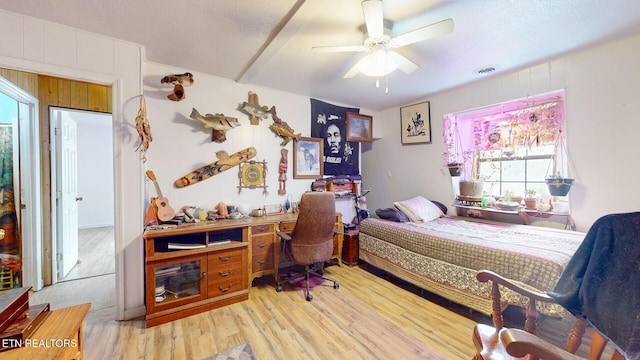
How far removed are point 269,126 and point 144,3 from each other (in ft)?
5.60

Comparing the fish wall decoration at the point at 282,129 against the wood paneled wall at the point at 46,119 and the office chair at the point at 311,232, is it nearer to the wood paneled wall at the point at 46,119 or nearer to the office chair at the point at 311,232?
the office chair at the point at 311,232

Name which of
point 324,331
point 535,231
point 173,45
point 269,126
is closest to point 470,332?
point 324,331

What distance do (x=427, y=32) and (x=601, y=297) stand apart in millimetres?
1614

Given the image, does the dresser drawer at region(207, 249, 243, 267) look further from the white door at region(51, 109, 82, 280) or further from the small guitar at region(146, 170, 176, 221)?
the white door at region(51, 109, 82, 280)

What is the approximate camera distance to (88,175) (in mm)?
5668

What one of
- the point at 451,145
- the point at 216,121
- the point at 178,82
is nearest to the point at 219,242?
the point at 216,121

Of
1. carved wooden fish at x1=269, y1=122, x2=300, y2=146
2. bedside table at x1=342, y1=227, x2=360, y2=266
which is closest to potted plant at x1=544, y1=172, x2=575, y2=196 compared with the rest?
bedside table at x1=342, y1=227, x2=360, y2=266

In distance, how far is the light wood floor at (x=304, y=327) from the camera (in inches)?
64.9

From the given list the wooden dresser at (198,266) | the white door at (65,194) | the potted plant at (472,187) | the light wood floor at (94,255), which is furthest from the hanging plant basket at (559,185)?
the white door at (65,194)

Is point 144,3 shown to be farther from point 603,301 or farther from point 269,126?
point 603,301

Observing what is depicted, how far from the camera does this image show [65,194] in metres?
2.84

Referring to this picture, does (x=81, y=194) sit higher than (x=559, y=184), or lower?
lower

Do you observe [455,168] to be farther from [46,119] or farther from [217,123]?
[46,119]

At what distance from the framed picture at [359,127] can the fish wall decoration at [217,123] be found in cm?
189
